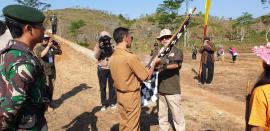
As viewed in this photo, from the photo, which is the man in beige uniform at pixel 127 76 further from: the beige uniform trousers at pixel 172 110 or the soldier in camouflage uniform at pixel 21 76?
the soldier in camouflage uniform at pixel 21 76

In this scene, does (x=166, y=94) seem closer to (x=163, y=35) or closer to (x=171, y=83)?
(x=171, y=83)

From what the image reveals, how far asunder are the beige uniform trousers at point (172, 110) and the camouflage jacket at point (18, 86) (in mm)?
3604

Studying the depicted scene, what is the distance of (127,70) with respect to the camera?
4.68 m

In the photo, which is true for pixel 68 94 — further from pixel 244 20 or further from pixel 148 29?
pixel 244 20

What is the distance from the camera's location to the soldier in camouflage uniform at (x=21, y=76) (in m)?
2.41

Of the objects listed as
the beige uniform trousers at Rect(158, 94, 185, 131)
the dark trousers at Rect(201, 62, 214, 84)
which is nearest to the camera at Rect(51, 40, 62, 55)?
the beige uniform trousers at Rect(158, 94, 185, 131)

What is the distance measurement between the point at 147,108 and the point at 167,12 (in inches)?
1050

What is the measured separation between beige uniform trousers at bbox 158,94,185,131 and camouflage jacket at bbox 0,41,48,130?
360 cm

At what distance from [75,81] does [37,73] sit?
10630 millimetres

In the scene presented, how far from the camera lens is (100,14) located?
2872 inches

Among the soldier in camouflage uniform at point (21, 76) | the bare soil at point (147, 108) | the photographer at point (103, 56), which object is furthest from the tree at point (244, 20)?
the soldier in camouflage uniform at point (21, 76)

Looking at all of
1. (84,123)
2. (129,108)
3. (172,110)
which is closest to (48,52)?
(84,123)

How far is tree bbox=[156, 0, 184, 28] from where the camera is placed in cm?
3338

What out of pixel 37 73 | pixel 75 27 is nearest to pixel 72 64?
pixel 37 73
